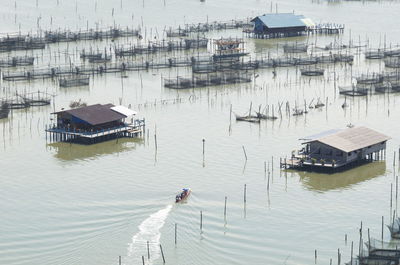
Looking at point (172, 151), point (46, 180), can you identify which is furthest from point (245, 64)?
point (46, 180)

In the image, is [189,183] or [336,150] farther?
[336,150]

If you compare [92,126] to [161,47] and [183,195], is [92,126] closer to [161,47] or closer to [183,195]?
[183,195]

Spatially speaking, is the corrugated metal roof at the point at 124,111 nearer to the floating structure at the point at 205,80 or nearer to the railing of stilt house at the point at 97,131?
the railing of stilt house at the point at 97,131

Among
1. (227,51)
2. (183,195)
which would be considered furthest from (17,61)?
(183,195)

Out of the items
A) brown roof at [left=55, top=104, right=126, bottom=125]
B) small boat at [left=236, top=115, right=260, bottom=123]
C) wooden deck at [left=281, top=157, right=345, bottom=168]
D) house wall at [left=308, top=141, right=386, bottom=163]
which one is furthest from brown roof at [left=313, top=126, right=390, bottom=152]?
brown roof at [left=55, top=104, right=126, bottom=125]

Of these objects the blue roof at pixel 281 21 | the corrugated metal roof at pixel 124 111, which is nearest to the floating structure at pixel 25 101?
the corrugated metal roof at pixel 124 111

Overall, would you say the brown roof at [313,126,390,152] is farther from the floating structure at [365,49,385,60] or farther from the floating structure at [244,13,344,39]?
the floating structure at [244,13,344,39]
